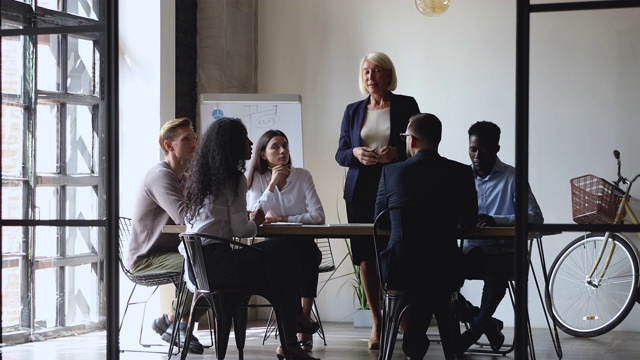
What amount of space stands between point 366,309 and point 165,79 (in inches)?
90.4

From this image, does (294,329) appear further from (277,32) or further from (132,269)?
(277,32)

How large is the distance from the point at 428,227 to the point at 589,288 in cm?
77

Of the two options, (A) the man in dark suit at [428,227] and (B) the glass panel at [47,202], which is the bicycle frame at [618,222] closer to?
(A) the man in dark suit at [428,227]

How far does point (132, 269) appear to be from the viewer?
17.6ft

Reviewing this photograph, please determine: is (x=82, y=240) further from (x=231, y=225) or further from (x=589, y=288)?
(x=589, y=288)

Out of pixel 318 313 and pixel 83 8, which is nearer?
pixel 83 8

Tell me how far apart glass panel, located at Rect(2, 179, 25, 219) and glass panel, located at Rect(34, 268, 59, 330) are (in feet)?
1.16

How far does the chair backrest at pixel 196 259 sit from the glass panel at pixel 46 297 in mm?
621

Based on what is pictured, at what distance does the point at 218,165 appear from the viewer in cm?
441

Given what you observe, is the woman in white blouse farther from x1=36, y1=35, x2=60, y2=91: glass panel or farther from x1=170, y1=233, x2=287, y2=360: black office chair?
x1=36, y1=35, x2=60, y2=91: glass panel

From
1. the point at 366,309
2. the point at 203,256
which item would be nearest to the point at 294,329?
the point at 203,256

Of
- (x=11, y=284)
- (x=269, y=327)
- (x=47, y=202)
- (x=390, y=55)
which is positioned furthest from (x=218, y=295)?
(x=390, y=55)

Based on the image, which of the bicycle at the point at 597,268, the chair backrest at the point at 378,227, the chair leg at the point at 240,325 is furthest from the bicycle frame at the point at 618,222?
the chair leg at the point at 240,325

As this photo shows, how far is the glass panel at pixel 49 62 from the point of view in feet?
14.1
